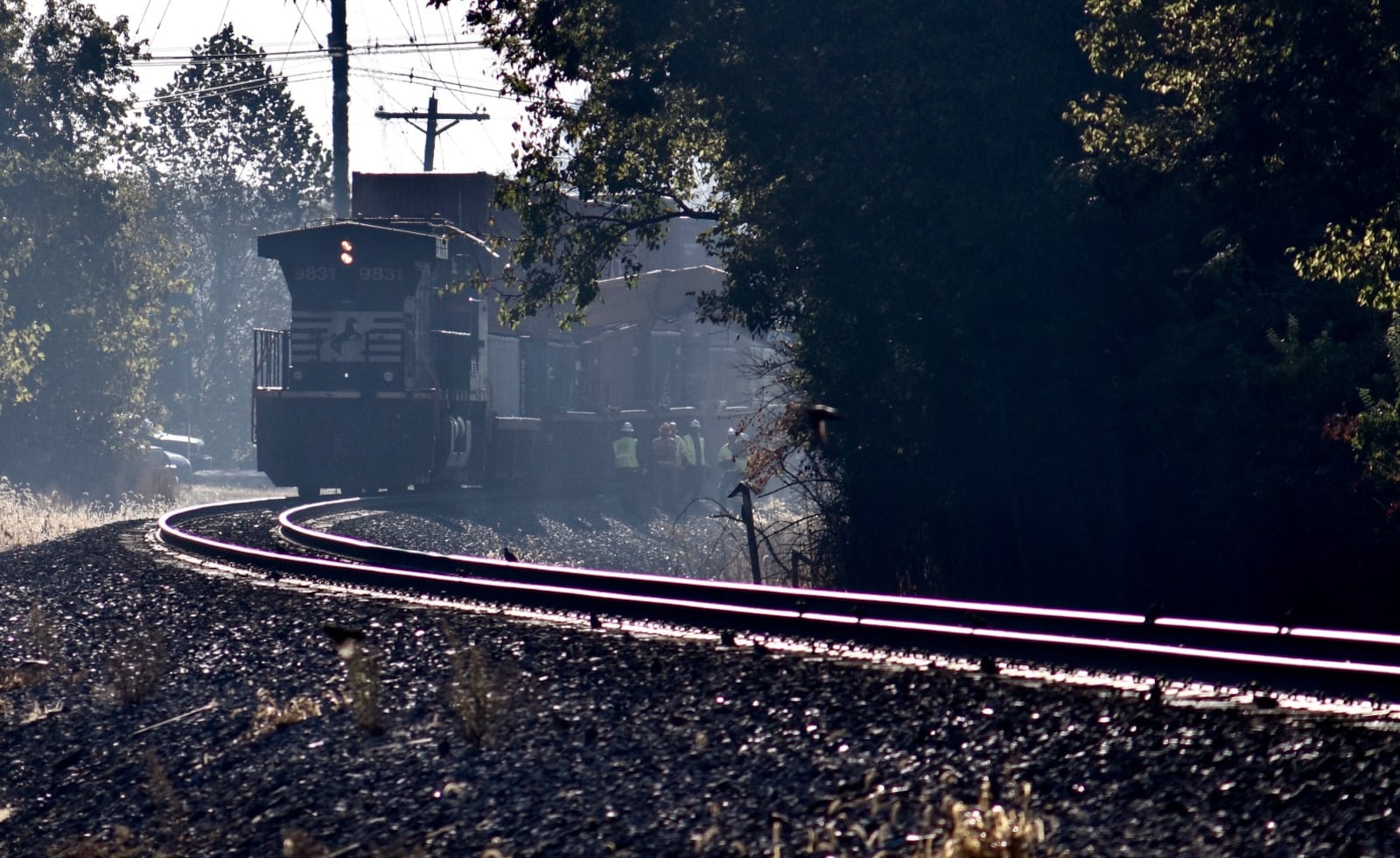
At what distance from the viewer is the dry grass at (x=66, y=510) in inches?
783

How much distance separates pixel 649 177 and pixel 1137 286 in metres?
7.89

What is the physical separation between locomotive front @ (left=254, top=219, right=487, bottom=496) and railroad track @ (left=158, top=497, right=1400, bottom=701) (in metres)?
13.4

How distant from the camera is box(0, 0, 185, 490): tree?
4241cm

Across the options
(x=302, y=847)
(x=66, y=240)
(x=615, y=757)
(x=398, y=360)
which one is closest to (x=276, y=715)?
(x=302, y=847)

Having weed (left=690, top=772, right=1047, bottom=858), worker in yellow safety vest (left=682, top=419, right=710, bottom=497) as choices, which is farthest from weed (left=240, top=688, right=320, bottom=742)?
worker in yellow safety vest (left=682, top=419, right=710, bottom=497)

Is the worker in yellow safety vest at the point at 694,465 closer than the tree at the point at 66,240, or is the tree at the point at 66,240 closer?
the worker in yellow safety vest at the point at 694,465

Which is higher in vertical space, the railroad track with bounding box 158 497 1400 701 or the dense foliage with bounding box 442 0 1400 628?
the dense foliage with bounding box 442 0 1400 628

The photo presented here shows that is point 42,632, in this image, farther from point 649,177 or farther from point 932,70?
point 649,177

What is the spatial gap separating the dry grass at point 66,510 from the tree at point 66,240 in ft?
8.13

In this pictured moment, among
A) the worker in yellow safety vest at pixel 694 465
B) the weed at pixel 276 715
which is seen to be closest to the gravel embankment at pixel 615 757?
the weed at pixel 276 715

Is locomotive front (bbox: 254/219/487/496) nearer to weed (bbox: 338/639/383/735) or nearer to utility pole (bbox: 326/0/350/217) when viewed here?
utility pole (bbox: 326/0/350/217)

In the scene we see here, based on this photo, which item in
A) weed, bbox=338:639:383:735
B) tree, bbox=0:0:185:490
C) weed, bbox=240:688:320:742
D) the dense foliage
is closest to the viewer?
weed, bbox=338:639:383:735

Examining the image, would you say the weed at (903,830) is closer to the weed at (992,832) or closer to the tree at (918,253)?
the weed at (992,832)

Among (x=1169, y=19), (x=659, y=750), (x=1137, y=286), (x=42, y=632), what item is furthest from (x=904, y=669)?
(x=1137, y=286)
